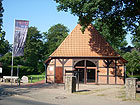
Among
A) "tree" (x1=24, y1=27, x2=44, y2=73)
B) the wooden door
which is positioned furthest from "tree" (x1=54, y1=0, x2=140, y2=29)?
"tree" (x1=24, y1=27, x2=44, y2=73)

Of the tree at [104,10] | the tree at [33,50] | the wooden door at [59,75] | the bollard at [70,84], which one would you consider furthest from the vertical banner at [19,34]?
the tree at [33,50]

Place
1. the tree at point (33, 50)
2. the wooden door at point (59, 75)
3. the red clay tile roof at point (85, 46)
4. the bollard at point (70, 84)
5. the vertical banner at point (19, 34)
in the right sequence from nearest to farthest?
the bollard at point (70, 84), the vertical banner at point (19, 34), the red clay tile roof at point (85, 46), the wooden door at point (59, 75), the tree at point (33, 50)

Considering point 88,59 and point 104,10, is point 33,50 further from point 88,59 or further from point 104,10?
point 104,10

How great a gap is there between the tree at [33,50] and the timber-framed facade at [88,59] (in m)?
28.2

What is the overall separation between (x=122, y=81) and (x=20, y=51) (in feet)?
39.6

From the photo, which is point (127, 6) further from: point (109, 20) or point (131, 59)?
point (131, 59)

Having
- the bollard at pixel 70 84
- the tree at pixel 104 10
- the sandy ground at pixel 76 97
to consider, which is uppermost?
the tree at pixel 104 10

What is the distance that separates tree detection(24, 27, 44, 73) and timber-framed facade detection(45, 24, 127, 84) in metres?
28.2

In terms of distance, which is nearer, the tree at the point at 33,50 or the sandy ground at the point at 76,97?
the sandy ground at the point at 76,97

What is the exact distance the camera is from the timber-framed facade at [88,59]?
2295cm

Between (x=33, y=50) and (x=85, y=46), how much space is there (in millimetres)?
32890

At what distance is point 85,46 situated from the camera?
24.2 m

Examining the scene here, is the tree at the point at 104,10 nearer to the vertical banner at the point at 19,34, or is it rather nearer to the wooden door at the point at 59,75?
the vertical banner at the point at 19,34

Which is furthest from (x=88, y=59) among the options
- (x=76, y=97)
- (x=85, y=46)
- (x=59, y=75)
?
(x=76, y=97)
